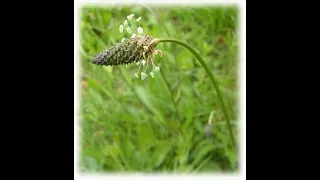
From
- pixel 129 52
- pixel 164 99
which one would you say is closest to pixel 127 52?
pixel 129 52

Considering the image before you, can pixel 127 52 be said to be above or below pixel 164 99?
above

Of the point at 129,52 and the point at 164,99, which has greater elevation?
the point at 129,52

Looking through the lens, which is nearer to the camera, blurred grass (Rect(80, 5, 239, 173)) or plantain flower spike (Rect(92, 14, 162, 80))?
plantain flower spike (Rect(92, 14, 162, 80))

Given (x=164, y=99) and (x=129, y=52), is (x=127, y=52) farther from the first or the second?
(x=164, y=99)

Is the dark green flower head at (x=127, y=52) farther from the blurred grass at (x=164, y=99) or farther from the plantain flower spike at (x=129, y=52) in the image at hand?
the blurred grass at (x=164, y=99)

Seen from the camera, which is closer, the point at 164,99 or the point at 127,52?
the point at 127,52

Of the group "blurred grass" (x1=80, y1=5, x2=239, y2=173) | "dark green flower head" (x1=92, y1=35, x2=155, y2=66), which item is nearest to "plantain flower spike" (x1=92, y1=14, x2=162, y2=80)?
"dark green flower head" (x1=92, y1=35, x2=155, y2=66)

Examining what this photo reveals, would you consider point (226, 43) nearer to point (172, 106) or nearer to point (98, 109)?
point (172, 106)

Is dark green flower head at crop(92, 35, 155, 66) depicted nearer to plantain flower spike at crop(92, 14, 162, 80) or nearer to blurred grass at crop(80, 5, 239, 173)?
plantain flower spike at crop(92, 14, 162, 80)

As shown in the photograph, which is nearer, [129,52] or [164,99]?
[129,52]
